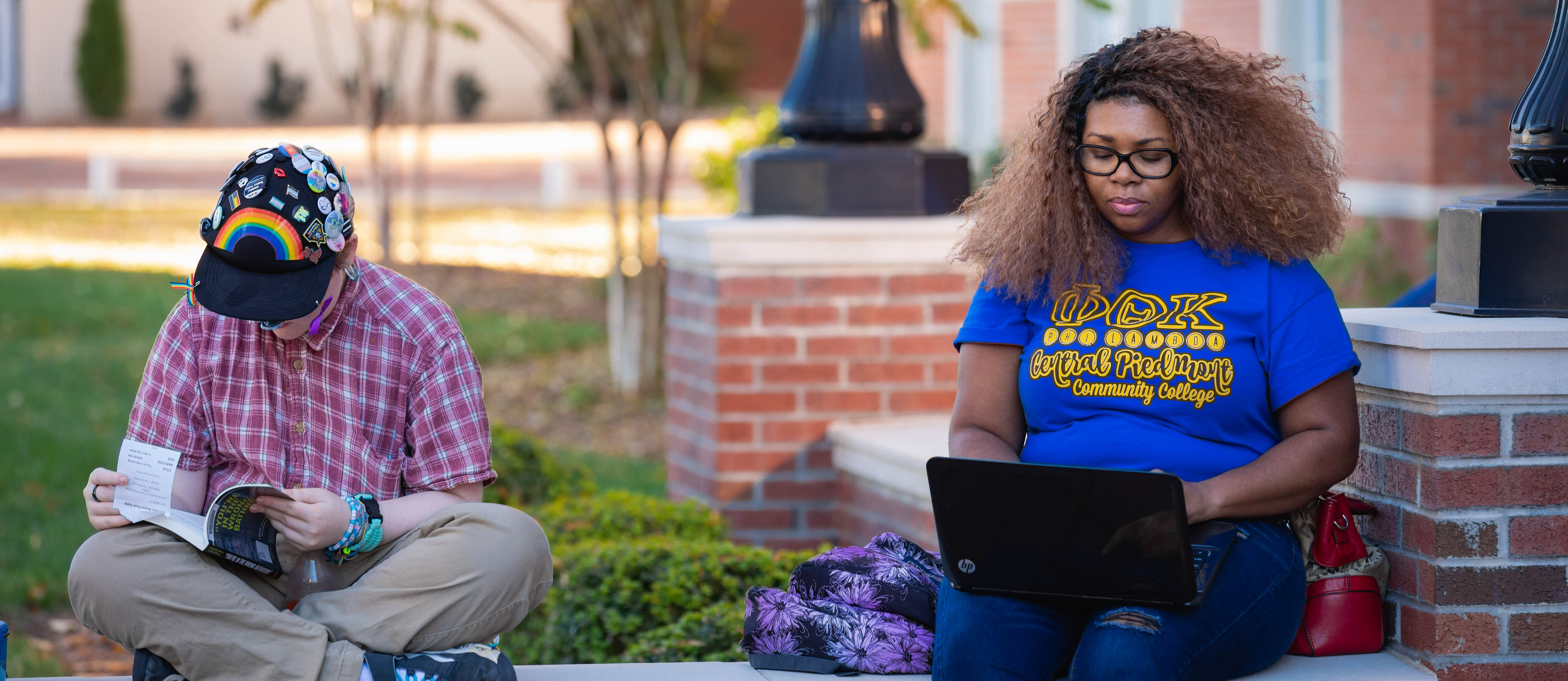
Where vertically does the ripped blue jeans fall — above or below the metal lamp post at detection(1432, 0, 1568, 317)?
below

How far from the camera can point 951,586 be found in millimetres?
3068

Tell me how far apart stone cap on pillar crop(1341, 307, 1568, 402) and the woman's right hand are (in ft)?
8.07

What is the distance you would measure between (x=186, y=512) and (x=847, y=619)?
1.34 m

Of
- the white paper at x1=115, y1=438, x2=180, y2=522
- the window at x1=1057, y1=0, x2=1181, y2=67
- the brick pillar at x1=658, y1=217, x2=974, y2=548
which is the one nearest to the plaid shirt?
the white paper at x1=115, y1=438, x2=180, y2=522

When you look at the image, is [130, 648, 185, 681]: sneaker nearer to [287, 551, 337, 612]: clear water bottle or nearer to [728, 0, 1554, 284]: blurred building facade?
[287, 551, 337, 612]: clear water bottle

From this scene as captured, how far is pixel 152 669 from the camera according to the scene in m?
2.94

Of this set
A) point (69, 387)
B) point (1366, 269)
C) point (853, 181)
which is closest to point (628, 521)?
point (853, 181)

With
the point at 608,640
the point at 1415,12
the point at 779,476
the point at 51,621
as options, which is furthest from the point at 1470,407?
the point at 1415,12

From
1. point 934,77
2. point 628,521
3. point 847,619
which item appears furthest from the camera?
point 934,77

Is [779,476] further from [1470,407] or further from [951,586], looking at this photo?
[1470,407]

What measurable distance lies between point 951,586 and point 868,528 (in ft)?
6.62

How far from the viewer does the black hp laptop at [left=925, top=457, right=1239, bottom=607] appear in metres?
2.79

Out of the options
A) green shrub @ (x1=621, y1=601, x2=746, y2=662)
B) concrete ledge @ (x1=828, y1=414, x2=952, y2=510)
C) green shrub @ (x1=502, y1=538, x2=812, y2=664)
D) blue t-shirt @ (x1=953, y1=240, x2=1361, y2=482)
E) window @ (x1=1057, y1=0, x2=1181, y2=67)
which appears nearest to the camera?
blue t-shirt @ (x1=953, y1=240, x2=1361, y2=482)

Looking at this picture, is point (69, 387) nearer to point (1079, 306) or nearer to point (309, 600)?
point (309, 600)
